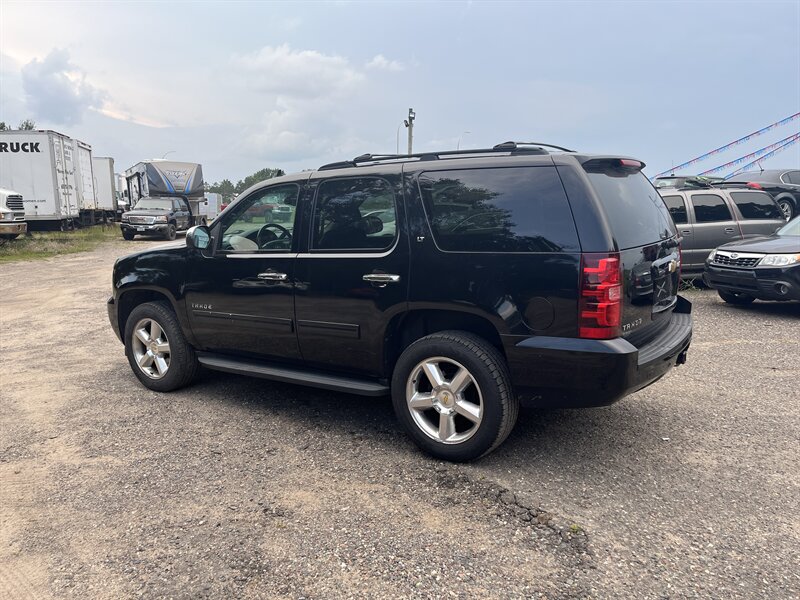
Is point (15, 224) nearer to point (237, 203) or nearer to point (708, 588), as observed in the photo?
point (237, 203)

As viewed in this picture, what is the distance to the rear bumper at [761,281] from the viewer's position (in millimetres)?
7555

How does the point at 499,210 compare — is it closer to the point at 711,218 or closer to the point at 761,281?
the point at 761,281

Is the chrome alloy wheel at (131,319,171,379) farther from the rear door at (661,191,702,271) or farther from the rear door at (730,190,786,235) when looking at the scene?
the rear door at (730,190,786,235)

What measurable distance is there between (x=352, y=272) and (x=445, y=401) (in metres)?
1.02

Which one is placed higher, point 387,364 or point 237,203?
point 237,203

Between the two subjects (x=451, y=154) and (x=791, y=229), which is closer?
(x=451, y=154)

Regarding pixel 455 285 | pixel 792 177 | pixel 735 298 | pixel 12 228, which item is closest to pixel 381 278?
pixel 455 285

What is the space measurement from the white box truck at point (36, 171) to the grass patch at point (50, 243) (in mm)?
809

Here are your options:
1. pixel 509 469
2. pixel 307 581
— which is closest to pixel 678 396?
pixel 509 469

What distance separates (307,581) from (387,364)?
159 centimetres

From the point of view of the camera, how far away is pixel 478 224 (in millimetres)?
3496

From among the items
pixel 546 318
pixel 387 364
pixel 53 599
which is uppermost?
pixel 546 318

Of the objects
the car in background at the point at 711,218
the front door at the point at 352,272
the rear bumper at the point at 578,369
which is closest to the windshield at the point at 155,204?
the car in background at the point at 711,218

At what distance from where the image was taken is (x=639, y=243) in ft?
11.4
